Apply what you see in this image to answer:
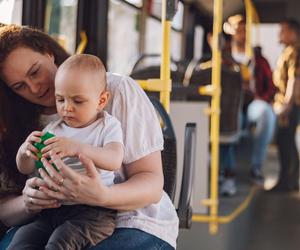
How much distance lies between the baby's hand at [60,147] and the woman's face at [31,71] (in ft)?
1.15

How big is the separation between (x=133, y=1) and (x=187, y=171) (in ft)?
10.1

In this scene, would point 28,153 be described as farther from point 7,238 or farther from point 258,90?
point 258,90

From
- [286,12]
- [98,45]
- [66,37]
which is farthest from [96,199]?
[286,12]

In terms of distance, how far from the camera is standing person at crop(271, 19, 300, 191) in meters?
5.11

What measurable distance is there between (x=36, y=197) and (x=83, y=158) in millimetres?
207

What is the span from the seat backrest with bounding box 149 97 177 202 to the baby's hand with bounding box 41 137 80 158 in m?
0.56

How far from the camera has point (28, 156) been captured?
1.43m

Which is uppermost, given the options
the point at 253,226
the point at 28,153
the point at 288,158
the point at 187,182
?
the point at 28,153

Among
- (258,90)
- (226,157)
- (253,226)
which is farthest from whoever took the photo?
(258,90)

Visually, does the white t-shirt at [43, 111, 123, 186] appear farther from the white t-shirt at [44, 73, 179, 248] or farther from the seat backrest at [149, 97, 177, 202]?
the seat backrest at [149, 97, 177, 202]

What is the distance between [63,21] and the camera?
145 inches

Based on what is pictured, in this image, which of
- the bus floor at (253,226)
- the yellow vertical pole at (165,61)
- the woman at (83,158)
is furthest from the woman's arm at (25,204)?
the bus floor at (253,226)

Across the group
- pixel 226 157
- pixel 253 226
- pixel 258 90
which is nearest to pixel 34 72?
pixel 253 226

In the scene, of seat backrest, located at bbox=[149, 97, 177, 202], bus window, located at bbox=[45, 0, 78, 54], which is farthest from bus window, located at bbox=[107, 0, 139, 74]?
seat backrest, located at bbox=[149, 97, 177, 202]
